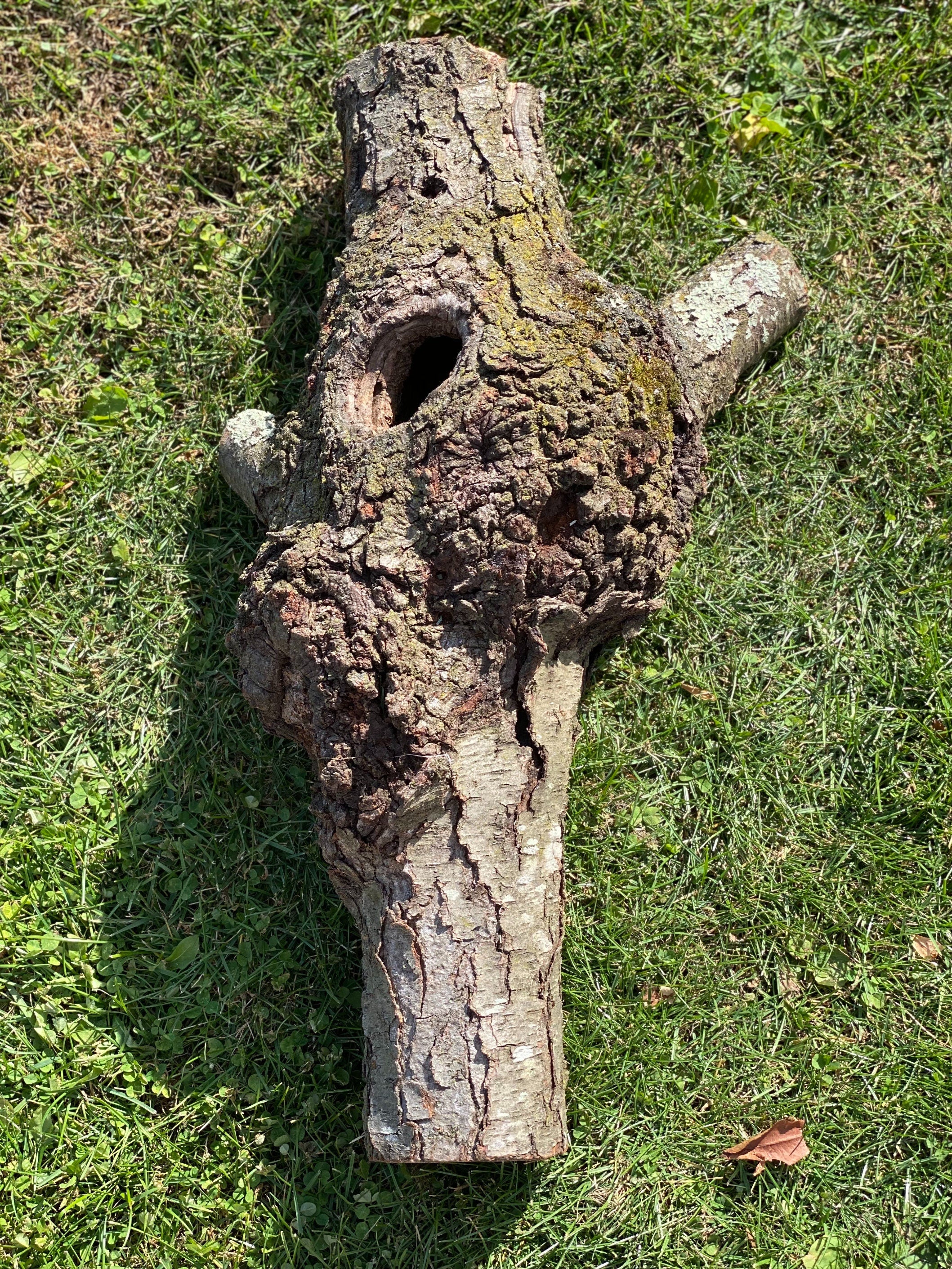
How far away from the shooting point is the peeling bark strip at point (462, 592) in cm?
231

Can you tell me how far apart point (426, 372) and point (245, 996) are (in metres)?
1.91

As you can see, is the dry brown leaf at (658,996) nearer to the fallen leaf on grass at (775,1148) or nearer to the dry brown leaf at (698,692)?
Answer: the fallen leaf on grass at (775,1148)

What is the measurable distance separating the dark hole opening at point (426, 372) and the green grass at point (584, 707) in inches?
35.3

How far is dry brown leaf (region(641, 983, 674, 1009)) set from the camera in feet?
10.3

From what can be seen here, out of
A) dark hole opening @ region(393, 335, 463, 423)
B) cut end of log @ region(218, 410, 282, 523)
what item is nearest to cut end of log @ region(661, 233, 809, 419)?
dark hole opening @ region(393, 335, 463, 423)

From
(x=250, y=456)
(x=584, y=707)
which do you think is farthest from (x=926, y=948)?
(x=250, y=456)

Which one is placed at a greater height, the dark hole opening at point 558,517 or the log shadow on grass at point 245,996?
the dark hole opening at point 558,517

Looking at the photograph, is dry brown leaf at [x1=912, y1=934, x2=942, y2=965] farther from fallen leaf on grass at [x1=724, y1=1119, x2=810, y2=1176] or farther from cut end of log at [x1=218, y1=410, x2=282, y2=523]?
cut end of log at [x1=218, y1=410, x2=282, y2=523]

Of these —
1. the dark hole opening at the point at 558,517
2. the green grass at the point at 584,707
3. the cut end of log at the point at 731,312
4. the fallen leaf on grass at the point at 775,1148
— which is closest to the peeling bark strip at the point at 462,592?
the dark hole opening at the point at 558,517

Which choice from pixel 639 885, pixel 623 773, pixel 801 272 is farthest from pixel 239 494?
pixel 801 272

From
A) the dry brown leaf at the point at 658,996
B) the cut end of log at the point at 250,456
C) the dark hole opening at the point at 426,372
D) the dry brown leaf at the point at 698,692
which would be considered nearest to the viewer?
the dark hole opening at the point at 426,372

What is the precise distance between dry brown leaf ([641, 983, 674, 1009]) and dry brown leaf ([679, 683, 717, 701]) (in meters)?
0.90

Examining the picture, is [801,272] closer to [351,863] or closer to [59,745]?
[351,863]

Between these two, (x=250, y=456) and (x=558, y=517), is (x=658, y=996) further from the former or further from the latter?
(x=250, y=456)
